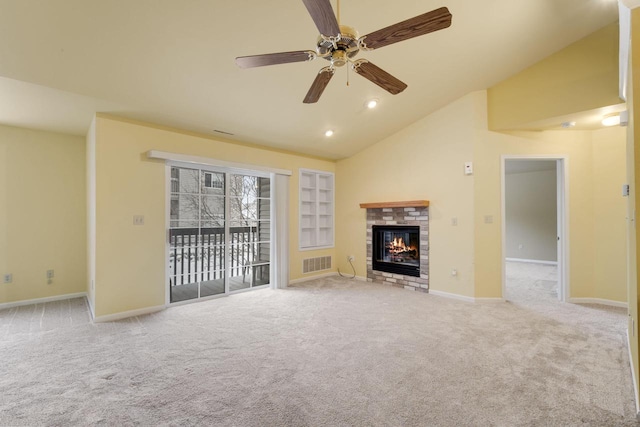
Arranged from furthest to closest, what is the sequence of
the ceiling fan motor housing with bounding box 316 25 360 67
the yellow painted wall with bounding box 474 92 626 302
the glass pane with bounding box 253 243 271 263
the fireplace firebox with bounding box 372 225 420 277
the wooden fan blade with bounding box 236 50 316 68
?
the glass pane with bounding box 253 243 271 263 < the fireplace firebox with bounding box 372 225 420 277 < the yellow painted wall with bounding box 474 92 626 302 < the wooden fan blade with bounding box 236 50 316 68 < the ceiling fan motor housing with bounding box 316 25 360 67

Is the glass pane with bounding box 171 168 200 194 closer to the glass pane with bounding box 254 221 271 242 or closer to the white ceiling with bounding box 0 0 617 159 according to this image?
the white ceiling with bounding box 0 0 617 159

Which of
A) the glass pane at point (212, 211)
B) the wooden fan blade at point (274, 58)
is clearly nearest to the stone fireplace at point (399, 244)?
the glass pane at point (212, 211)

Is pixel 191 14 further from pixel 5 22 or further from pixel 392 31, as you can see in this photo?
pixel 392 31

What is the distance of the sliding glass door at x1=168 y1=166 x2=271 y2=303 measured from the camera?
14.0ft

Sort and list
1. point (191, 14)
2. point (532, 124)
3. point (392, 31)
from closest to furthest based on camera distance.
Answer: point (392, 31)
point (191, 14)
point (532, 124)

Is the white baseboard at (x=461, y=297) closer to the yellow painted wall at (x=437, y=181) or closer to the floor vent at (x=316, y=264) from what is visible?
the yellow painted wall at (x=437, y=181)

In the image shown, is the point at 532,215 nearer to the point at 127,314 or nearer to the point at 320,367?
the point at 320,367

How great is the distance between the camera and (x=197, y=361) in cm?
255

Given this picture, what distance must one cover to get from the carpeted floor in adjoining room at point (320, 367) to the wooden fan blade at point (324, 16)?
7.70 feet

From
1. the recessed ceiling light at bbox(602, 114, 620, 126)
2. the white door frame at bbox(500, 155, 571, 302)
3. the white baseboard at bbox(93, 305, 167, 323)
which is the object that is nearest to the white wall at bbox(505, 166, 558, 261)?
the white door frame at bbox(500, 155, 571, 302)

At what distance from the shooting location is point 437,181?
4.81 metres

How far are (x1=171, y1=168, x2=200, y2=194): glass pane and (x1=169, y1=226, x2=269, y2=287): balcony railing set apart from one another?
1.89ft

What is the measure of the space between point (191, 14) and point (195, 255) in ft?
10.3

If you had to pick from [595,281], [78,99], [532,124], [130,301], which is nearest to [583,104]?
[532,124]
